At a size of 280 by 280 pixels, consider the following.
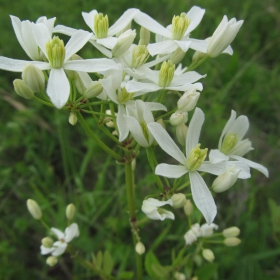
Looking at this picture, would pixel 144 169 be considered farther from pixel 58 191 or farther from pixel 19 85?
pixel 19 85

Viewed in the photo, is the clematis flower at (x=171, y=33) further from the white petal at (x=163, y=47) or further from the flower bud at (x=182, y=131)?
the flower bud at (x=182, y=131)

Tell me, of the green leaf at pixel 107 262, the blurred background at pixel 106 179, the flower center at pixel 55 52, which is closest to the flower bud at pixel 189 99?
the flower center at pixel 55 52

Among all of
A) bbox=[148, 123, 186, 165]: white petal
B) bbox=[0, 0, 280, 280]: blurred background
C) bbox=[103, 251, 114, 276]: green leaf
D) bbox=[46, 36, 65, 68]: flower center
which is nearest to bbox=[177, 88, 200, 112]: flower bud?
bbox=[148, 123, 186, 165]: white petal

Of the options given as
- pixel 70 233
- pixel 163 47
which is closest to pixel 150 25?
pixel 163 47

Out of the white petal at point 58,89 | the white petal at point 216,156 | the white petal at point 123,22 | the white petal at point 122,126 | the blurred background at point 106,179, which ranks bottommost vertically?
the blurred background at point 106,179

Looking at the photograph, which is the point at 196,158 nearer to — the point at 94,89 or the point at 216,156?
the point at 216,156

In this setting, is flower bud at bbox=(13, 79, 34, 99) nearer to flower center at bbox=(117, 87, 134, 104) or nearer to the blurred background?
flower center at bbox=(117, 87, 134, 104)
